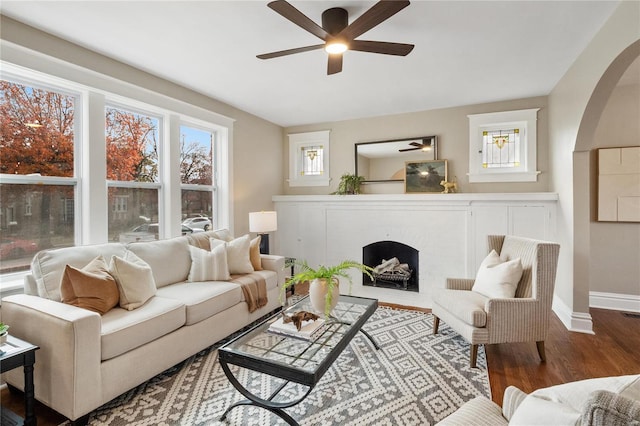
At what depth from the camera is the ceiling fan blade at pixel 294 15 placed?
5.66 feet

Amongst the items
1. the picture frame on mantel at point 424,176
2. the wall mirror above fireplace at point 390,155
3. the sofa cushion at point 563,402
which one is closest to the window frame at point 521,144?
the picture frame on mantel at point 424,176

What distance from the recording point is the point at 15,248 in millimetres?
Answer: 2410

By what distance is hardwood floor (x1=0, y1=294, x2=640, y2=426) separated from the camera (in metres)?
2.14

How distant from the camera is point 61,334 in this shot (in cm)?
173

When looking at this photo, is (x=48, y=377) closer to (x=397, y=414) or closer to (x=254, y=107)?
(x=397, y=414)

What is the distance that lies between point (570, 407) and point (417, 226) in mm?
3465

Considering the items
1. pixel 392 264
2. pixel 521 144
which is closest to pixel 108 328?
pixel 392 264

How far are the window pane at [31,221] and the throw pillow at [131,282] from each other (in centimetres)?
75

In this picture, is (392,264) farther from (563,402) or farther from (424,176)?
(563,402)

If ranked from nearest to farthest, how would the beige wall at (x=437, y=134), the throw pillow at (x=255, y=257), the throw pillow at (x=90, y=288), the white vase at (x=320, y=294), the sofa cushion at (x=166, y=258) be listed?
the throw pillow at (x=90, y=288), the white vase at (x=320, y=294), the sofa cushion at (x=166, y=258), the throw pillow at (x=255, y=257), the beige wall at (x=437, y=134)

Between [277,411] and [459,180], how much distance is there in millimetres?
3681

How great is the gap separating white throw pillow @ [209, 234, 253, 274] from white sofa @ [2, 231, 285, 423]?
0.34 metres

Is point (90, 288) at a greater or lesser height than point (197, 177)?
lesser

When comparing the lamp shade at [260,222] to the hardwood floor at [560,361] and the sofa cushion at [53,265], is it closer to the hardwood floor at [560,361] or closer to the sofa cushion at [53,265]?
the sofa cushion at [53,265]
